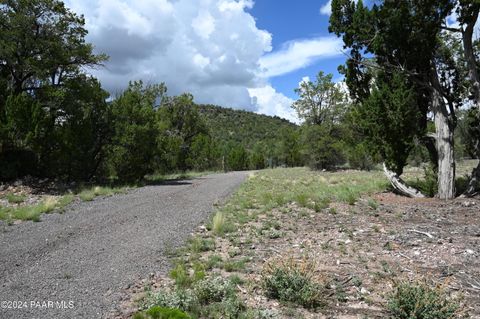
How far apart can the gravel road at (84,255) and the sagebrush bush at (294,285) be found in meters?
Answer: 2.09

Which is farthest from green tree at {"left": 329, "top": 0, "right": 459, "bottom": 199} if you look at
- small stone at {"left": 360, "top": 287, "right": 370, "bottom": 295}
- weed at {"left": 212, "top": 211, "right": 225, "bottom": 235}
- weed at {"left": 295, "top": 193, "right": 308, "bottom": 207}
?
small stone at {"left": 360, "top": 287, "right": 370, "bottom": 295}

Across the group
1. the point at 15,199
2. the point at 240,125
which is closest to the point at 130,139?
the point at 15,199

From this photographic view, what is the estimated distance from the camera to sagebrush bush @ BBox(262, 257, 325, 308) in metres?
5.04

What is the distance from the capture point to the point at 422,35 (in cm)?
1330

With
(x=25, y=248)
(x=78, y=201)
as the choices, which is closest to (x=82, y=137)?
(x=78, y=201)

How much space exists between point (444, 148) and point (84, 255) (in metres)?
12.4

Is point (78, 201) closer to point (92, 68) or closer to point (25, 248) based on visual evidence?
point (25, 248)

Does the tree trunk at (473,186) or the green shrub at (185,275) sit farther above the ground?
the tree trunk at (473,186)

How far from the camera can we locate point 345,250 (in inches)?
293

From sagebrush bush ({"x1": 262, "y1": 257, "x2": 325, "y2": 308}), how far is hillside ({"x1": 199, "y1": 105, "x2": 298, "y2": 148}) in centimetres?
7669

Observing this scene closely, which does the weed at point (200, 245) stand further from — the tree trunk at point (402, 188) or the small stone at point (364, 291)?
the tree trunk at point (402, 188)

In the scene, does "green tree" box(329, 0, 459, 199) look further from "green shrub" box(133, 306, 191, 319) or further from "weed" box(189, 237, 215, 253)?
"green shrub" box(133, 306, 191, 319)

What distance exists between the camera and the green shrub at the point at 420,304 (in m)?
4.37

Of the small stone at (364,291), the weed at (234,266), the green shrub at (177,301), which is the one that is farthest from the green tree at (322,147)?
the green shrub at (177,301)
